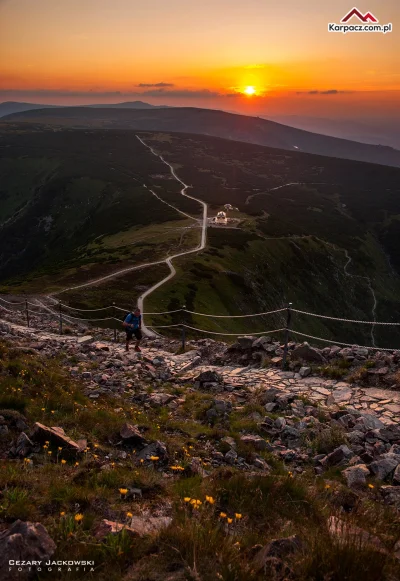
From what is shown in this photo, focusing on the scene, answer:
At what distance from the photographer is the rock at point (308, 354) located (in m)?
15.9

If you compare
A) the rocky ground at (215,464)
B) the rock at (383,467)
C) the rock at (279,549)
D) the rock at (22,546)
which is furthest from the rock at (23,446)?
the rock at (383,467)

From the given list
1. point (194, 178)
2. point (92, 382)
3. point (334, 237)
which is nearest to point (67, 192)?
point (194, 178)

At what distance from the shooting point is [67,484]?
246 inches

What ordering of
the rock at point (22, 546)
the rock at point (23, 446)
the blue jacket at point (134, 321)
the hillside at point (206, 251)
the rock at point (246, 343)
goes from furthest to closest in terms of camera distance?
1. the hillside at point (206, 251)
2. the blue jacket at point (134, 321)
3. the rock at point (246, 343)
4. the rock at point (23, 446)
5. the rock at point (22, 546)

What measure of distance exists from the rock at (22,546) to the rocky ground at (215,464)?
0.02 metres

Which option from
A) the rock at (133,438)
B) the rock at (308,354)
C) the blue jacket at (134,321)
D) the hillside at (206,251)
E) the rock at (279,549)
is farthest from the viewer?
the hillside at (206,251)

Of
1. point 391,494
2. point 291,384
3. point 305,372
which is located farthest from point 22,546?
point 305,372

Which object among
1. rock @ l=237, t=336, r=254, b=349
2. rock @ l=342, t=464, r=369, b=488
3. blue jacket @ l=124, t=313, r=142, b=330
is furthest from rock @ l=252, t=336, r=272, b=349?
rock @ l=342, t=464, r=369, b=488

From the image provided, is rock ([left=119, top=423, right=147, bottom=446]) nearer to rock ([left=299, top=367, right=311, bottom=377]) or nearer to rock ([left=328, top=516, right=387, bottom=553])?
rock ([left=328, top=516, right=387, bottom=553])

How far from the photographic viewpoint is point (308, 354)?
16.1m

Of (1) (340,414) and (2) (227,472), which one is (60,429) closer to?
(2) (227,472)

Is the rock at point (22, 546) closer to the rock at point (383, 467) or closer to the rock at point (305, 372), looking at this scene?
the rock at point (383, 467)

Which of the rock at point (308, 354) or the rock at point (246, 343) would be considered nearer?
the rock at point (308, 354)

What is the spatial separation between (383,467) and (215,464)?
354 cm
